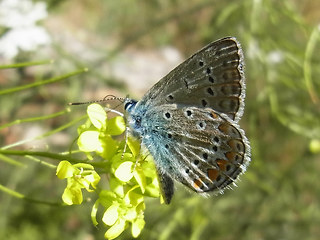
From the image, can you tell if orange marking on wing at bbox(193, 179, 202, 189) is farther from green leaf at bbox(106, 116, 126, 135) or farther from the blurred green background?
the blurred green background

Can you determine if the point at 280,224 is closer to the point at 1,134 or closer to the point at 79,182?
the point at 79,182

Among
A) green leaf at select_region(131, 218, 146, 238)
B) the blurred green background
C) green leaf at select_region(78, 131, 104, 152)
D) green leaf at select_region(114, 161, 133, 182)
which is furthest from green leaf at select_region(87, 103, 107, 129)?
the blurred green background

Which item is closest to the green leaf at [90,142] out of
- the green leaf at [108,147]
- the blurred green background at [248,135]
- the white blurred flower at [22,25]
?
the green leaf at [108,147]

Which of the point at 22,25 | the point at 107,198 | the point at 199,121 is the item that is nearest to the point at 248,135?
the point at 22,25

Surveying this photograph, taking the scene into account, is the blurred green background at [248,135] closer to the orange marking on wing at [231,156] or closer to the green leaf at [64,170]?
the orange marking on wing at [231,156]

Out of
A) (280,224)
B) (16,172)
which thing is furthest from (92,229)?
(280,224)

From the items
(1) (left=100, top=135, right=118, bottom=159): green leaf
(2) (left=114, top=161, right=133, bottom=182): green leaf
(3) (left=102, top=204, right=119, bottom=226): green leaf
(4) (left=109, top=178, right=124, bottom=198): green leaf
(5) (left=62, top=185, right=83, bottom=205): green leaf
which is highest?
(2) (left=114, top=161, right=133, bottom=182): green leaf
